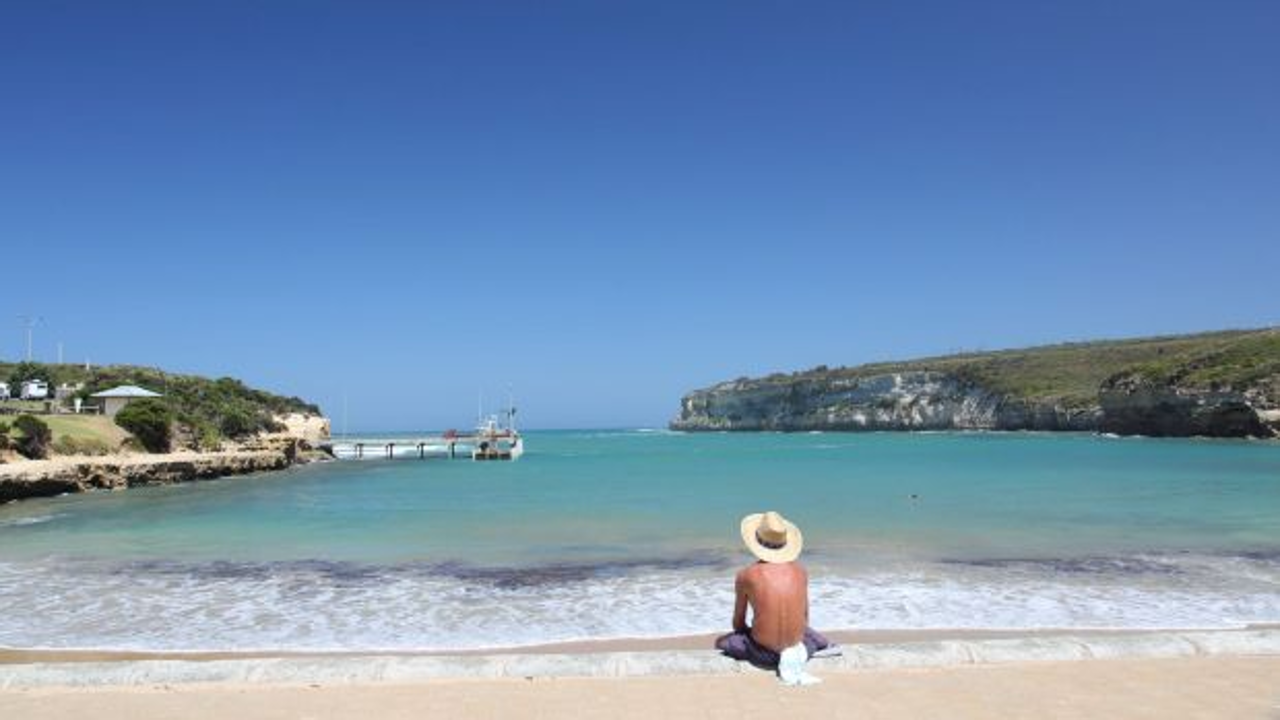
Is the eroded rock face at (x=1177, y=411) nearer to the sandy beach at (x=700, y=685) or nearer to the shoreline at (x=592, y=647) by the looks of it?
the shoreline at (x=592, y=647)

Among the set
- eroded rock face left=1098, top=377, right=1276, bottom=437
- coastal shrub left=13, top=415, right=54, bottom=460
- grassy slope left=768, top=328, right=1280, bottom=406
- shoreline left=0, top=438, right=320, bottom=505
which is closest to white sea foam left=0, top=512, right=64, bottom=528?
shoreline left=0, top=438, right=320, bottom=505

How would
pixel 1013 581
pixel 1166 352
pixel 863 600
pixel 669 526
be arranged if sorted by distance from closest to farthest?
pixel 863 600
pixel 1013 581
pixel 669 526
pixel 1166 352

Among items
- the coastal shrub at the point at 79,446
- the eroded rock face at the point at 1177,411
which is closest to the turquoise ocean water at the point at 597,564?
the coastal shrub at the point at 79,446

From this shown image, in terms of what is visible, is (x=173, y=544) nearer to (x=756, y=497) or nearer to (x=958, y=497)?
(x=756, y=497)

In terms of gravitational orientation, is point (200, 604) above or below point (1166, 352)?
below

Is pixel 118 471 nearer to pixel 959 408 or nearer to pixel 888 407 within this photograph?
pixel 959 408

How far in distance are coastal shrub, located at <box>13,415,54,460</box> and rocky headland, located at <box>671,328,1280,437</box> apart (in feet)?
266

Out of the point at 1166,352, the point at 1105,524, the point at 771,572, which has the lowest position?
the point at 1105,524

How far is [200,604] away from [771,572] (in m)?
8.36

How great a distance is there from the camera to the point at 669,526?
2027 cm

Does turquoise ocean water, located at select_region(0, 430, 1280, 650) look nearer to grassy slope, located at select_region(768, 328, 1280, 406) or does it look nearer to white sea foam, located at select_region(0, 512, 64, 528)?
white sea foam, located at select_region(0, 512, 64, 528)

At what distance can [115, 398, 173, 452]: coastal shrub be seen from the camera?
52.2m

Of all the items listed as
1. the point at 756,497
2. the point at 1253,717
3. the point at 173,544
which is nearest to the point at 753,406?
the point at 756,497

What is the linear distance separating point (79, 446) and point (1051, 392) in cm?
10830
